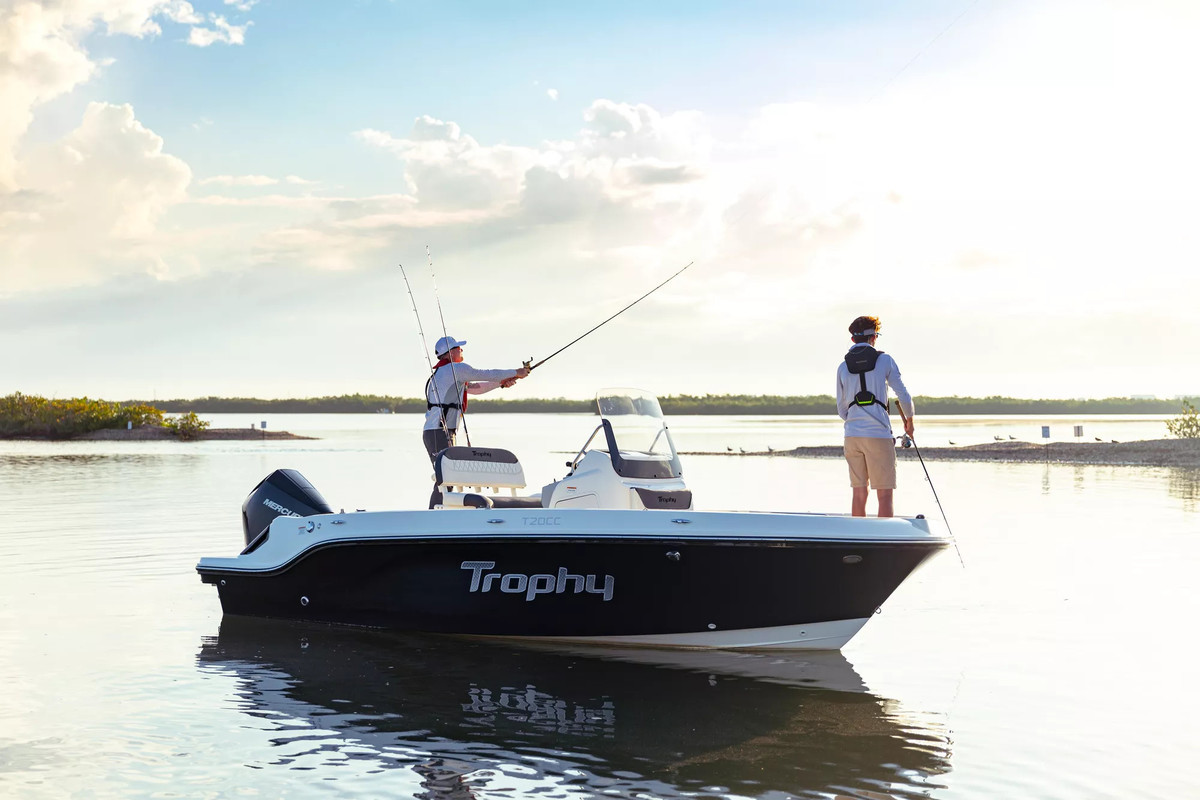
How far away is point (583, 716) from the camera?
247 inches

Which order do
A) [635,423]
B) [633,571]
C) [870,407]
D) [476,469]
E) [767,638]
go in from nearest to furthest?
[633,571] → [767,638] → [870,407] → [635,423] → [476,469]

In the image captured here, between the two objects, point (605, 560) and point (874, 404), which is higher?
point (874, 404)

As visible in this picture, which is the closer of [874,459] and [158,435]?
[874,459]

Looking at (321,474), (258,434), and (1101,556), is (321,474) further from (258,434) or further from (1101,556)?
(258,434)

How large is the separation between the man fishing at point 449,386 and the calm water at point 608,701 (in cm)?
163

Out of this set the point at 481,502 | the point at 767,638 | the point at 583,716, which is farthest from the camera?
the point at 481,502

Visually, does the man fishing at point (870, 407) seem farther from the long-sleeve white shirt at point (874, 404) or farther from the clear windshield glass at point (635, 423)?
the clear windshield glass at point (635, 423)

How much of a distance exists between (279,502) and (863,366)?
4766mm

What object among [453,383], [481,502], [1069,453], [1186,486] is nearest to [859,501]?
[481,502]

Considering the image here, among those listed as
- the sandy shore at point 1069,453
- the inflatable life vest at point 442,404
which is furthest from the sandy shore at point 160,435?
the inflatable life vest at point 442,404

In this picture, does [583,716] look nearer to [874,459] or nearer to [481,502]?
[481,502]

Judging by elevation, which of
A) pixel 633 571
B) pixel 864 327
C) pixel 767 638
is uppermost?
pixel 864 327

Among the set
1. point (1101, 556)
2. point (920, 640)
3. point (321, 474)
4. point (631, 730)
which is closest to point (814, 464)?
point (321, 474)

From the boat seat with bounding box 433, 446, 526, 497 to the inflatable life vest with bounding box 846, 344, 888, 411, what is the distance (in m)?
2.57
